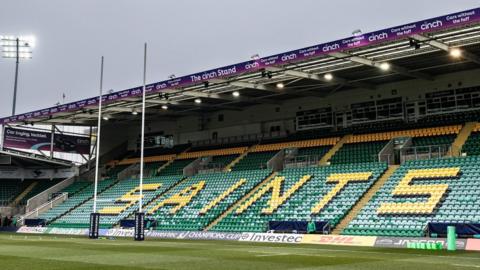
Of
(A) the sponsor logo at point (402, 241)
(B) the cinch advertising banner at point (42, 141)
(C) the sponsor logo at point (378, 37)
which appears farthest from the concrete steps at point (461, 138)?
(B) the cinch advertising banner at point (42, 141)

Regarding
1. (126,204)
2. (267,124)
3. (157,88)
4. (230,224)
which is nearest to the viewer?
(230,224)

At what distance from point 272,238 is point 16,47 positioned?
4198 centimetres

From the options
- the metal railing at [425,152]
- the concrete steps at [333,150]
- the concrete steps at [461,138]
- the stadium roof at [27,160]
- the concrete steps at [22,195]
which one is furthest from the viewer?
the concrete steps at [22,195]

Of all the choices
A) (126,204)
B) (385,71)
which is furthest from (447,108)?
(126,204)

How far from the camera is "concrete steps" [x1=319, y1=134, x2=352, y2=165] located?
3553 centimetres

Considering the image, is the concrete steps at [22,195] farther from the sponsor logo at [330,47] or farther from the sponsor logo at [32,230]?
the sponsor logo at [330,47]

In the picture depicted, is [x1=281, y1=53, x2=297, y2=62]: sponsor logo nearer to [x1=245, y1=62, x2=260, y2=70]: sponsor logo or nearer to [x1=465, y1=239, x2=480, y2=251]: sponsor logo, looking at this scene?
[x1=245, y1=62, x2=260, y2=70]: sponsor logo

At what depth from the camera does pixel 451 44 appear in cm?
2655

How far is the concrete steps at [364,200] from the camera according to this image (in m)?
27.1

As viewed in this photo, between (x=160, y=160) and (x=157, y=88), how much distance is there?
13.5 meters

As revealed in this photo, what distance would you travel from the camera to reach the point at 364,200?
28781 mm

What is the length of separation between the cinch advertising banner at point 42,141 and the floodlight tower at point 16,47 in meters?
9.68

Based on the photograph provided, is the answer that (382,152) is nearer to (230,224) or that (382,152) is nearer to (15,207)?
(230,224)

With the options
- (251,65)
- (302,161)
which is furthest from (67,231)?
(251,65)
